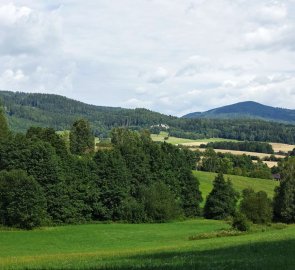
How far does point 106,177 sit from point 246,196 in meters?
24.7

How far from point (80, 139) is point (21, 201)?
6063 centimetres

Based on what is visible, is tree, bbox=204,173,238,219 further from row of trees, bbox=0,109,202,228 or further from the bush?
row of trees, bbox=0,109,202,228

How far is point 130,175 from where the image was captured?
94250 millimetres

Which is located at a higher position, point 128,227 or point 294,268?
point 294,268

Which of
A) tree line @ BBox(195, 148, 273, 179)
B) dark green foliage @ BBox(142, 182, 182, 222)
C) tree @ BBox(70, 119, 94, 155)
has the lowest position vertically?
dark green foliage @ BBox(142, 182, 182, 222)

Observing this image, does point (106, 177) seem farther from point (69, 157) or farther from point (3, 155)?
point (3, 155)

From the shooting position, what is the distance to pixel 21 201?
74500mm

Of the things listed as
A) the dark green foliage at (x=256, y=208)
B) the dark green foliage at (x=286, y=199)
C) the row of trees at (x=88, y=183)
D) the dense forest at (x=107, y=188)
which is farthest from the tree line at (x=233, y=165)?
the dark green foliage at (x=256, y=208)

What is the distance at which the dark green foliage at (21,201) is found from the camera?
242 ft

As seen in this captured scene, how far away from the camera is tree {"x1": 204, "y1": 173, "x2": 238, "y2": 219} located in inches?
3738

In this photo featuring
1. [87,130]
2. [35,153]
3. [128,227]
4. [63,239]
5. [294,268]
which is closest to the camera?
[294,268]

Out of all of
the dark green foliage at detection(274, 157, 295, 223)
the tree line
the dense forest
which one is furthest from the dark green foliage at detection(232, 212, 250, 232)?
the tree line

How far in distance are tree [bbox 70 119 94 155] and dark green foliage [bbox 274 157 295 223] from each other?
192 feet

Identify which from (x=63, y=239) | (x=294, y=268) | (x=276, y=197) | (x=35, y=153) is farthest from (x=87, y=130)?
(x=294, y=268)
